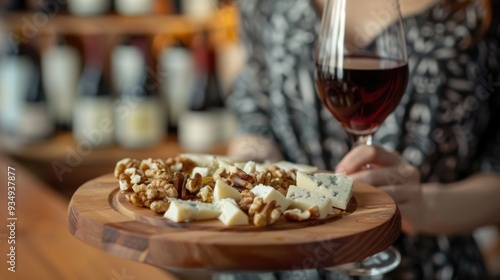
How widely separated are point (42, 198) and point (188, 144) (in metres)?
0.87

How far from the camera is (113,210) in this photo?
0.70 metres

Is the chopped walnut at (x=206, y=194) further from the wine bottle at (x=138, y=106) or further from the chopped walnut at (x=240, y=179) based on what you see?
the wine bottle at (x=138, y=106)

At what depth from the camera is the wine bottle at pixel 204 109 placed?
7.72 ft

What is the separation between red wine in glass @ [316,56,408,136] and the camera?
0.82 metres

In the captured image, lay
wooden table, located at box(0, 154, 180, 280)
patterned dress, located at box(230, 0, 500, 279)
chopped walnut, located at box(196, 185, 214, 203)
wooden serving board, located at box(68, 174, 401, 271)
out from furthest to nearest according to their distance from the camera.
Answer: patterned dress, located at box(230, 0, 500, 279), wooden table, located at box(0, 154, 180, 280), chopped walnut, located at box(196, 185, 214, 203), wooden serving board, located at box(68, 174, 401, 271)

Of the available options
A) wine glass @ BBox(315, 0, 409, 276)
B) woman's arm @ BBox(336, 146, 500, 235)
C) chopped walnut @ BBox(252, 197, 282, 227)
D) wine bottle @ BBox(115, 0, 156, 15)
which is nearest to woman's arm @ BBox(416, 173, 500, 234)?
woman's arm @ BBox(336, 146, 500, 235)

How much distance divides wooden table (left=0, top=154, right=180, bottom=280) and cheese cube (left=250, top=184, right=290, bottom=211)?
1.48 ft

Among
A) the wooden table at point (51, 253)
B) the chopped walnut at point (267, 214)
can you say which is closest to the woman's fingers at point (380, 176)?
the chopped walnut at point (267, 214)

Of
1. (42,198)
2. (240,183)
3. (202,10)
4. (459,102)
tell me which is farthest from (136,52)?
(240,183)

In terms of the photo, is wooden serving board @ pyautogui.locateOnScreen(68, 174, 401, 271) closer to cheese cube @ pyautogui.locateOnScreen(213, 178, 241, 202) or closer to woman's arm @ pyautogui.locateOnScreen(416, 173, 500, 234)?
cheese cube @ pyautogui.locateOnScreen(213, 178, 241, 202)

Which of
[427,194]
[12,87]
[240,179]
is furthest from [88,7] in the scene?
[240,179]

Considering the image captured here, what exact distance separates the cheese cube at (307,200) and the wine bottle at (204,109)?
1.62 meters

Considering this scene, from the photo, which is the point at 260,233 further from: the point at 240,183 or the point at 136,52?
the point at 136,52

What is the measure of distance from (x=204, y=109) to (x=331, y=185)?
1720mm
